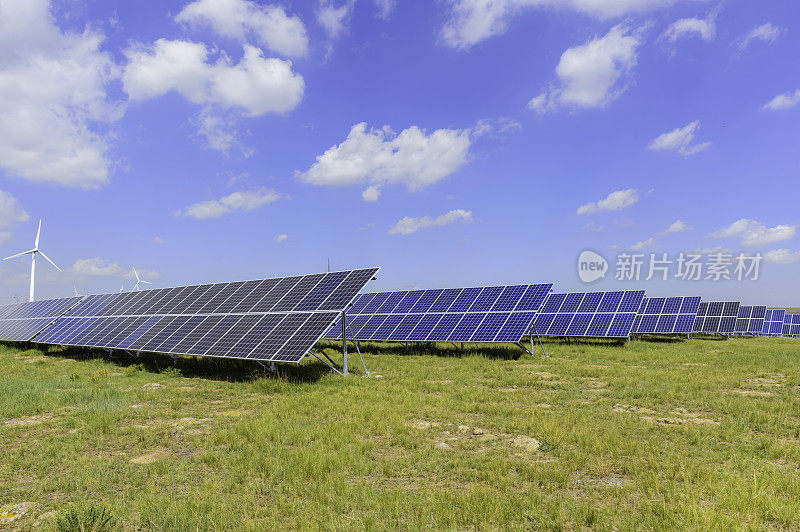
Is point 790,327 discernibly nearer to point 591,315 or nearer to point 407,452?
point 591,315

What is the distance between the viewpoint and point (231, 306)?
967 inches

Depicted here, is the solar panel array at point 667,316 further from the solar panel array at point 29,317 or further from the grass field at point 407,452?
the solar panel array at point 29,317

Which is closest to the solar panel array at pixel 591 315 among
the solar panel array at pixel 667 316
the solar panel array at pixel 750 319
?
the solar panel array at pixel 667 316

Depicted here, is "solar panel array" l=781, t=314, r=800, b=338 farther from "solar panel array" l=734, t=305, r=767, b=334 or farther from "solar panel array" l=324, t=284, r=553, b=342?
"solar panel array" l=324, t=284, r=553, b=342

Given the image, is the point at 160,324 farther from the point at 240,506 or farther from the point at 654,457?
the point at 654,457

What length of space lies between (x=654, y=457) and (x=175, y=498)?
8959 mm

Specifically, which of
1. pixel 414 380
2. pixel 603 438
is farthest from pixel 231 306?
pixel 603 438

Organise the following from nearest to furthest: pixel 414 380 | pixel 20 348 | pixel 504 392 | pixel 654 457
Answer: pixel 654 457 < pixel 504 392 < pixel 414 380 < pixel 20 348

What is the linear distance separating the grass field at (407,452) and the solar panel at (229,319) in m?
1.68

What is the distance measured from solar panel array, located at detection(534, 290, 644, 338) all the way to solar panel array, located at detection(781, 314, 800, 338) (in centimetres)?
3743

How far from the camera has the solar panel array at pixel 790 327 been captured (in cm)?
5938

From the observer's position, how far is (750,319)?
5531 cm

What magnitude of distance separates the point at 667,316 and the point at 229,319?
129 feet

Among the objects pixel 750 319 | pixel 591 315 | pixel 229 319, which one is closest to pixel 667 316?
pixel 591 315
